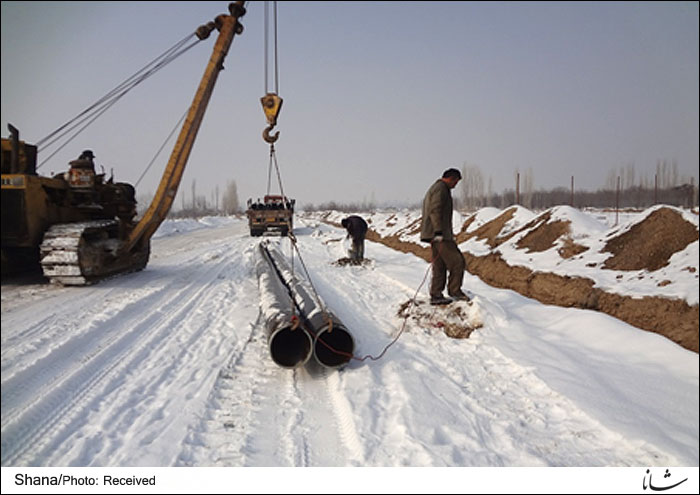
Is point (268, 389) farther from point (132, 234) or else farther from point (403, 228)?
point (403, 228)

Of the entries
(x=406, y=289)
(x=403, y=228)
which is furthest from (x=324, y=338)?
(x=403, y=228)

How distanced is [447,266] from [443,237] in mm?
451

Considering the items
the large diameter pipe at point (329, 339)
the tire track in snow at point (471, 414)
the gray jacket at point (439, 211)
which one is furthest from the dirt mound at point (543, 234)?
the large diameter pipe at point (329, 339)

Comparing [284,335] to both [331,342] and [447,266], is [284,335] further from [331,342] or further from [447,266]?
[447,266]

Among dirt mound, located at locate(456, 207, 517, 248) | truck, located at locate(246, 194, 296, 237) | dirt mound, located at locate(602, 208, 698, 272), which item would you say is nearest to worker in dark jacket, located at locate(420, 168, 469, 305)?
dirt mound, located at locate(602, 208, 698, 272)

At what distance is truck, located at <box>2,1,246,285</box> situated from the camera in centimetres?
634

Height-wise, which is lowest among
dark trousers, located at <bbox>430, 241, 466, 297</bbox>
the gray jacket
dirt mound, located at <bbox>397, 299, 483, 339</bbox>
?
dirt mound, located at <bbox>397, 299, 483, 339</bbox>

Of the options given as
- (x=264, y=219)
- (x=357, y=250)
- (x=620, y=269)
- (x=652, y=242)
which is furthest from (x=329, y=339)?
(x=264, y=219)

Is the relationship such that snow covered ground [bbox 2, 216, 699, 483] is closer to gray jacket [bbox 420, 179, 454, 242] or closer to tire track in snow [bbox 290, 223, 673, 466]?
tire track in snow [bbox 290, 223, 673, 466]

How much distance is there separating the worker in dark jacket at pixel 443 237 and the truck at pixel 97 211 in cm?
483

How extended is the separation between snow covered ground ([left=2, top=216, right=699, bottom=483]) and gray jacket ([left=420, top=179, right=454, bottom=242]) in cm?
125

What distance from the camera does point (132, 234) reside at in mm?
8930

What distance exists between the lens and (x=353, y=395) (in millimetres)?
3607

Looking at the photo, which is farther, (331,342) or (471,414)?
(331,342)
